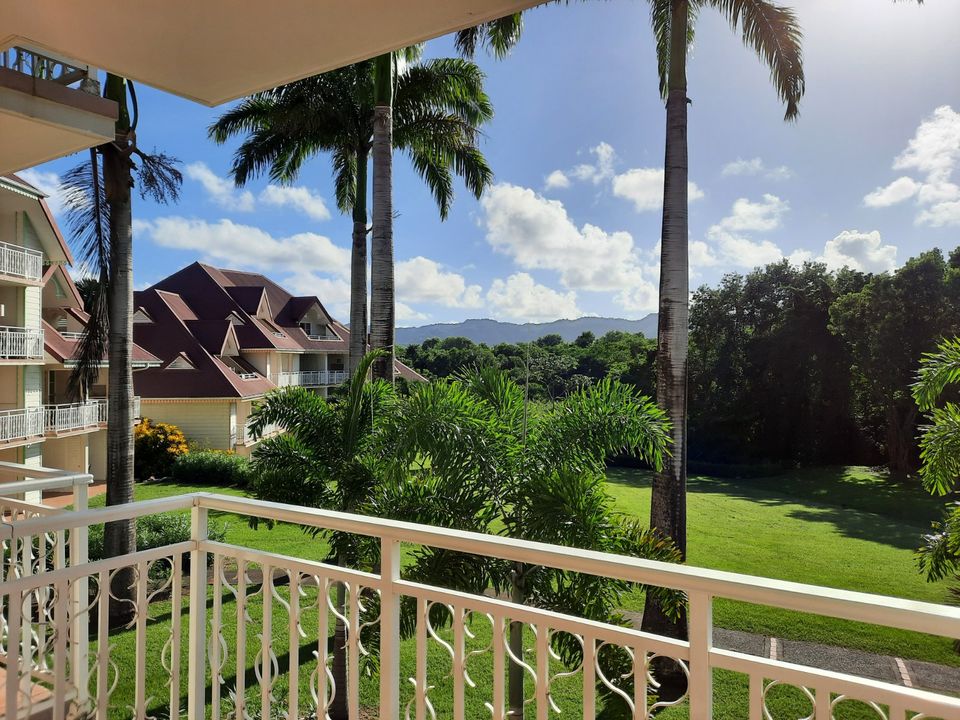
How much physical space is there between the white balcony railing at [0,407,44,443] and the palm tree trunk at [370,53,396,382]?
7091 millimetres

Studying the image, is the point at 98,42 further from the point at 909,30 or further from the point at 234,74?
the point at 909,30

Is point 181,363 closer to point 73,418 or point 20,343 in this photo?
point 73,418

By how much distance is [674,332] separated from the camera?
20.1ft

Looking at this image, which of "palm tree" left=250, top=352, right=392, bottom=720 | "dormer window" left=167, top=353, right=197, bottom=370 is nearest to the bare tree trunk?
"palm tree" left=250, top=352, right=392, bottom=720

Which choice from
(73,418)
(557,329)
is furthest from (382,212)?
(557,329)

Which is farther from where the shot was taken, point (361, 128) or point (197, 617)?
point (361, 128)

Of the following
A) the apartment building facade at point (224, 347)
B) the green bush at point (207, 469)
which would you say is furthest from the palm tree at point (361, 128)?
Result: the green bush at point (207, 469)

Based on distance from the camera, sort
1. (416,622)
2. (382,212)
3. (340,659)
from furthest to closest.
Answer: (382,212)
(340,659)
(416,622)

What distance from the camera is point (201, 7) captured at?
1.45m

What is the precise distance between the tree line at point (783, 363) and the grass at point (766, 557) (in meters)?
1.21

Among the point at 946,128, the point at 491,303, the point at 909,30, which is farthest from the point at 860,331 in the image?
the point at 491,303

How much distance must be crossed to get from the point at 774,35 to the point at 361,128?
6576mm

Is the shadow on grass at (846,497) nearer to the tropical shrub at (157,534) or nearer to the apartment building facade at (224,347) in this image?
the tropical shrub at (157,534)

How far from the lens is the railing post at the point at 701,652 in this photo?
3.45ft
